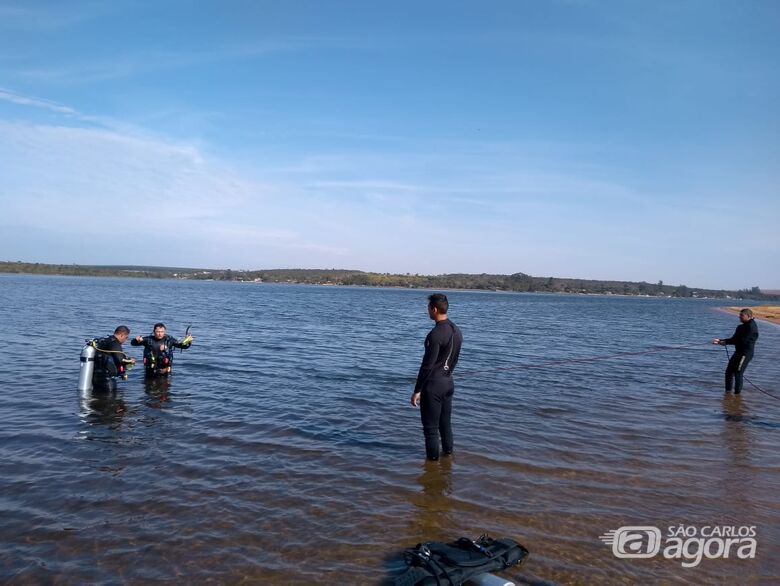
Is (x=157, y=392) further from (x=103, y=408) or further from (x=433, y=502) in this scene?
(x=433, y=502)

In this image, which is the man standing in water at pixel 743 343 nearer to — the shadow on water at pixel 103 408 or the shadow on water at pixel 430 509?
the shadow on water at pixel 430 509

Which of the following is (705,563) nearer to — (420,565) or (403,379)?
(420,565)

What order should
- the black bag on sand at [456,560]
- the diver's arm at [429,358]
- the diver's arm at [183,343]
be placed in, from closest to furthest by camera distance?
the black bag on sand at [456,560] → the diver's arm at [429,358] → the diver's arm at [183,343]

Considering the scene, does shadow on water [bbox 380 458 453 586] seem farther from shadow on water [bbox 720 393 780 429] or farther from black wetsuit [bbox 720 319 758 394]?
black wetsuit [bbox 720 319 758 394]

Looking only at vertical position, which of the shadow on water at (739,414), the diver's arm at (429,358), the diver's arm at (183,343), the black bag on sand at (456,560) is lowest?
the shadow on water at (739,414)

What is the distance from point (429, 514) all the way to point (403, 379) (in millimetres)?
9301

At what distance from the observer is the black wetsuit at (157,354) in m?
13.0

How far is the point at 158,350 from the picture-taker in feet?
42.7

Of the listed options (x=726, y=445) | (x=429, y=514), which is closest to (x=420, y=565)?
(x=429, y=514)

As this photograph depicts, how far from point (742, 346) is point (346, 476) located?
1111 centimetres

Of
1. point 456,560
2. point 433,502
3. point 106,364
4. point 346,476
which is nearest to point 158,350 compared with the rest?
point 106,364

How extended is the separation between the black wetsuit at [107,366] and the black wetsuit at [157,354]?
3.76 feet

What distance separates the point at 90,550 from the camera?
17.2 ft

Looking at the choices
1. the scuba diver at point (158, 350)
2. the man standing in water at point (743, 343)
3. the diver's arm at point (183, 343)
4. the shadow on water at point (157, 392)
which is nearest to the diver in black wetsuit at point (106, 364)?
the shadow on water at point (157, 392)
